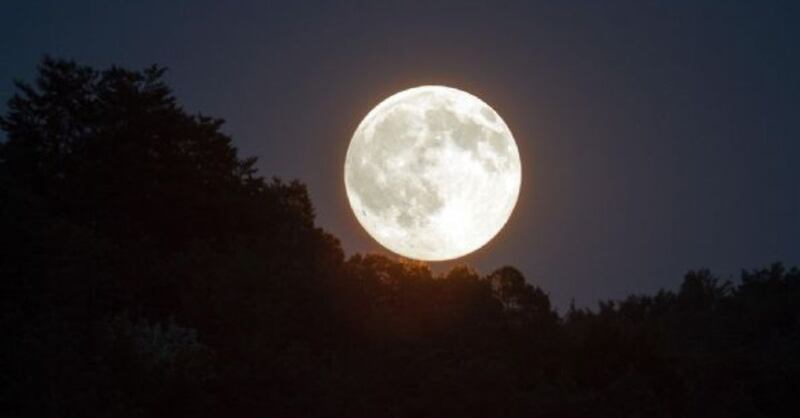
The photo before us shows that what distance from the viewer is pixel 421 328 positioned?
136ft

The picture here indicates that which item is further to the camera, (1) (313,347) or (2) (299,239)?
(2) (299,239)

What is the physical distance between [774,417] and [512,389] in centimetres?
1266

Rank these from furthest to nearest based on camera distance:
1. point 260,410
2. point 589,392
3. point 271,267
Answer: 1. point 271,267
2. point 589,392
3. point 260,410

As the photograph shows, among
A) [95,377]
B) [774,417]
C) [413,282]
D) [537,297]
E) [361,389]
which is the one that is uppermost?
[537,297]

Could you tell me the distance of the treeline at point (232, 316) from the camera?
27.9 metres

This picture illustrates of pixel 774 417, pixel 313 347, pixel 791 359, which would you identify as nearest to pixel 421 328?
pixel 313 347

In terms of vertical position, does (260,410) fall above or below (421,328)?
below

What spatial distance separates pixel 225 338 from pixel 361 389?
406 cm

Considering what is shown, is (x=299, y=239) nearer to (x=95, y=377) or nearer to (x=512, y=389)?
(x=512, y=389)

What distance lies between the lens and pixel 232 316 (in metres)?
34.3

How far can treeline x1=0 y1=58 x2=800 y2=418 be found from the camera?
27.9 metres

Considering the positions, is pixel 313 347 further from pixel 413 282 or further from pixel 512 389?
pixel 413 282

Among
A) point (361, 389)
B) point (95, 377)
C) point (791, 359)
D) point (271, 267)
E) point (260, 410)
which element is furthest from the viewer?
point (791, 359)

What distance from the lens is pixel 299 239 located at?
49500mm
